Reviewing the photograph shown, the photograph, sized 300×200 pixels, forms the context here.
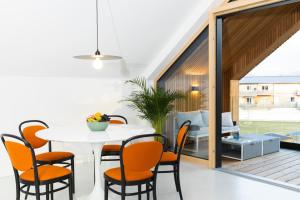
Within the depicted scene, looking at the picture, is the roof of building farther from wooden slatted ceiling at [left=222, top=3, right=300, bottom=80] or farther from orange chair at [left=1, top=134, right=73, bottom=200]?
orange chair at [left=1, top=134, right=73, bottom=200]

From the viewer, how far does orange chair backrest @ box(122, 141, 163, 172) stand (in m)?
2.48

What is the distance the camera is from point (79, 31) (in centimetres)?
401

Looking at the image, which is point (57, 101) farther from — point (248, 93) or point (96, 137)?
point (248, 93)

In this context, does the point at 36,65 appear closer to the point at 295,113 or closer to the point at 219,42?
the point at 219,42

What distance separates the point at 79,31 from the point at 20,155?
203 centimetres

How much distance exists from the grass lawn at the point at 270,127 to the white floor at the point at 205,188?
2610mm

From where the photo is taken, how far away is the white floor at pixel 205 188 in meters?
3.40

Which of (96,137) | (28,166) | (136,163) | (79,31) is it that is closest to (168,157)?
(136,163)

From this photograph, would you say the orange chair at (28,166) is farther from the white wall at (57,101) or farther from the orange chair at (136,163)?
the white wall at (57,101)

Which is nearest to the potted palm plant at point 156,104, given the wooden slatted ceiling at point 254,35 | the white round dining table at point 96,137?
the wooden slatted ceiling at point 254,35

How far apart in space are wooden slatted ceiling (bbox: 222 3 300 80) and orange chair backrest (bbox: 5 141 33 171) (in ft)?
11.9

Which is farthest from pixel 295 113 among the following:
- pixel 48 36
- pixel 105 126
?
pixel 48 36

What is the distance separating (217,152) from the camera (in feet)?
14.8

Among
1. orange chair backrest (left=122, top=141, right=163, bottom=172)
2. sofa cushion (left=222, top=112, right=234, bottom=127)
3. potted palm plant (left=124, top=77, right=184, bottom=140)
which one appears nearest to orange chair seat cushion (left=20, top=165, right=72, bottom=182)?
orange chair backrest (left=122, top=141, right=163, bottom=172)
